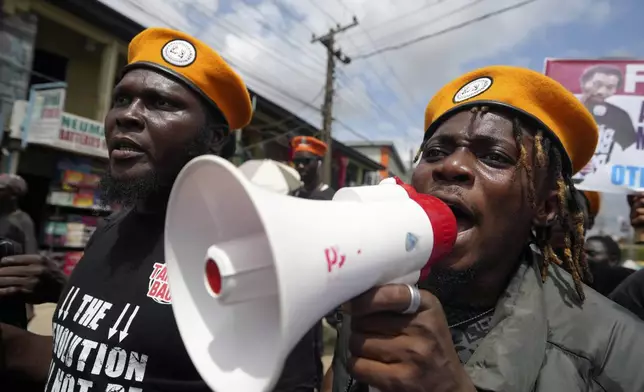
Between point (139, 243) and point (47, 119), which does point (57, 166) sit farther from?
point (139, 243)

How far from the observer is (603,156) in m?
3.20

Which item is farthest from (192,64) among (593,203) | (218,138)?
Answer: (593,203)

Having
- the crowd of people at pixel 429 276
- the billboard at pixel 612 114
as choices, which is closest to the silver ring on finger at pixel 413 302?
the crowd of people at pixel 429 276

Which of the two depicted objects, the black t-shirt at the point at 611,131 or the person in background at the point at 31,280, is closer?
the person in background at the point at 31,280

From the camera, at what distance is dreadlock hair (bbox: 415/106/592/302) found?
138 centimetres

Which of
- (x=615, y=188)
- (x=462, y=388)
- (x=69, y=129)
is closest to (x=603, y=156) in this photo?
(x=615, y=188)

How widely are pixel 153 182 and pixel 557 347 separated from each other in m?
1.44

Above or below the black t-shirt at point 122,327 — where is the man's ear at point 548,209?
above

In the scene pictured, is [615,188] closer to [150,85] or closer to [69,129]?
[150,85]

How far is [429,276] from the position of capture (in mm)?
1383

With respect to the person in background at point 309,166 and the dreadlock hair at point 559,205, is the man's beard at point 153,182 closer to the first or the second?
the dreadlock hair at point 559,205

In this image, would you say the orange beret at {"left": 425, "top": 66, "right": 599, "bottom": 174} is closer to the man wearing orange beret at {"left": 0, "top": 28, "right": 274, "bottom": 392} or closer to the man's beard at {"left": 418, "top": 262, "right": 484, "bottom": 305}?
the man's beard at {"left": 418, "top": 262, "right": 484, "bottom": 305}

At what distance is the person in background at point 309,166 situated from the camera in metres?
5.34

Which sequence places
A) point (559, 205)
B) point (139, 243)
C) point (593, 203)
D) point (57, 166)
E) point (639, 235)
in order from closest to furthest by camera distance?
point (559, 205)
point (139, 243)
point (639, 235)
point (593, 203)
point (57, 166)
